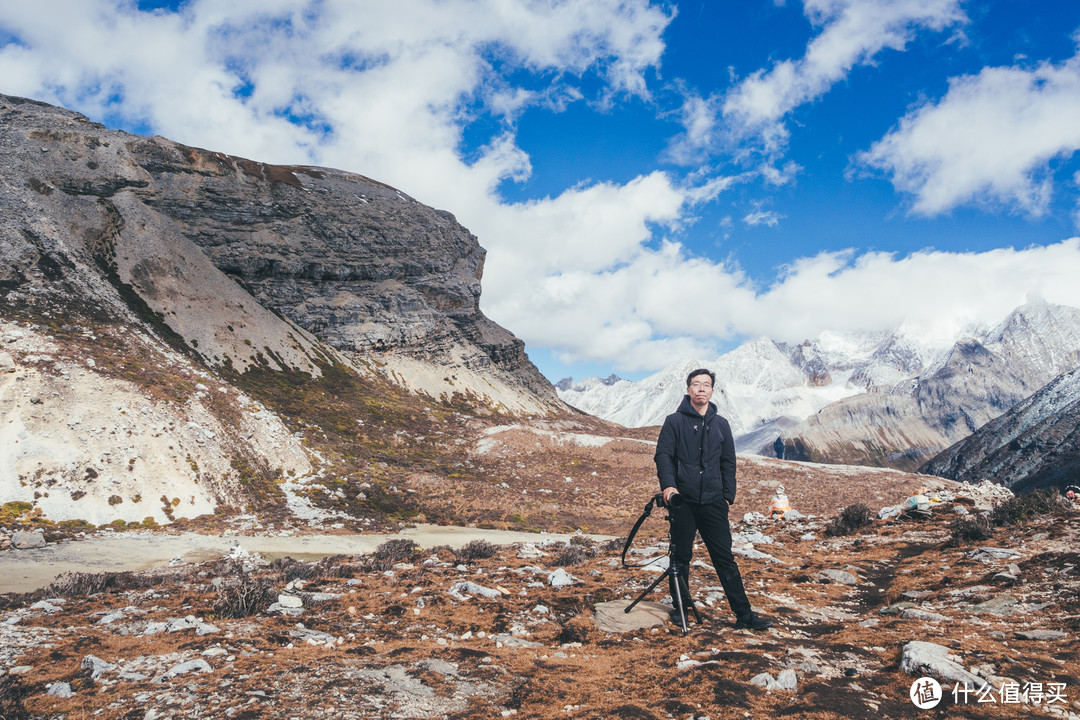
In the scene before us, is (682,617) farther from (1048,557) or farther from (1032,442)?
(1032,442)

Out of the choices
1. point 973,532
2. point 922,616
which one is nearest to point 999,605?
point 922,616

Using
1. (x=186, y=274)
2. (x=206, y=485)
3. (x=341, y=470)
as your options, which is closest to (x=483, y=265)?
(x=186, y=274)

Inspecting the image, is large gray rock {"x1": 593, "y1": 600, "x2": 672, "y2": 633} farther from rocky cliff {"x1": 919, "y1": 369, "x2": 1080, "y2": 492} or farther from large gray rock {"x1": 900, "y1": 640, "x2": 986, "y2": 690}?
rocky cliff {"x1": 919, "y1": 369, "x2": 1080, "y2": 492}

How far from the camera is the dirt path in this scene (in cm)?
1417

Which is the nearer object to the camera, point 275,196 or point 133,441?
point 133,441

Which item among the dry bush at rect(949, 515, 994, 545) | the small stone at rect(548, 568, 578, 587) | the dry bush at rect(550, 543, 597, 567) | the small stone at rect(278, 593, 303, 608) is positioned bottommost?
the dry bush at rect(550, 543, 597, 567)

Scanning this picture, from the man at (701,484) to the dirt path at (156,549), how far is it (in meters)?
15.0

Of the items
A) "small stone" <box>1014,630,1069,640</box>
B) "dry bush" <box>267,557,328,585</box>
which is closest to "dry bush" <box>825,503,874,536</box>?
"small stone" <box>1014,630,1069,640</box>

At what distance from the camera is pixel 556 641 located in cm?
676

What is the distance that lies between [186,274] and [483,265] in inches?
2143

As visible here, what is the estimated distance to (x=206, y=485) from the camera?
Result: 25.1m

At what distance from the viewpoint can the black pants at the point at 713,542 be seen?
695 cm

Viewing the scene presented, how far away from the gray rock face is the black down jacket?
144 feet

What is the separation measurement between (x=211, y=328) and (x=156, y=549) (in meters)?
38.6
